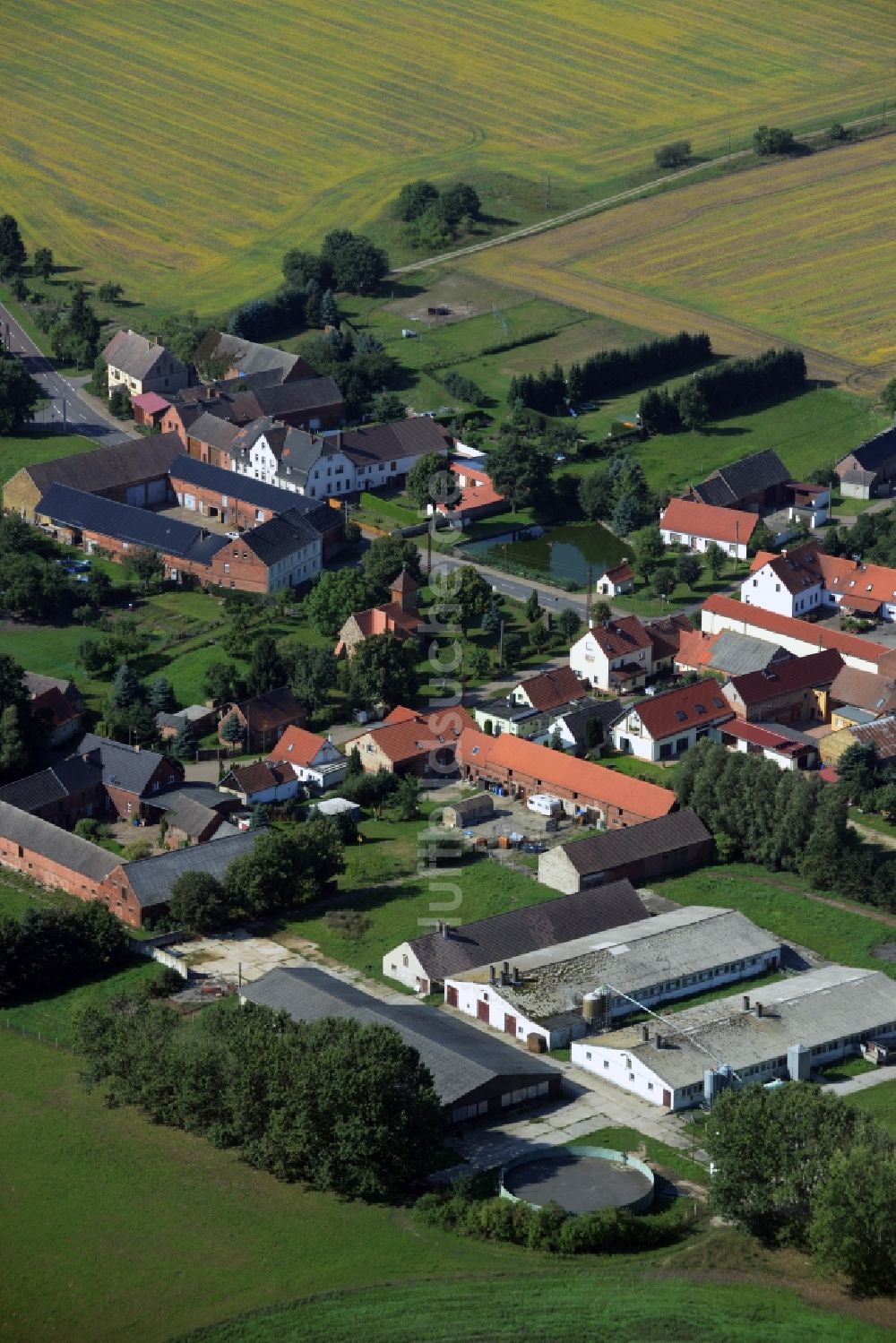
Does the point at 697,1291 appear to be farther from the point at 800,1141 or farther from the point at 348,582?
the point at 348,582

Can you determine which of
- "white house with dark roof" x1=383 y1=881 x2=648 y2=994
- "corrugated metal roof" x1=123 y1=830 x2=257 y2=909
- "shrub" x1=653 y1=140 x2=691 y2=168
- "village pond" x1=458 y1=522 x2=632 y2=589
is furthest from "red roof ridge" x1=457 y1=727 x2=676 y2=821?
"shrub" x1=653 y1=140 x2=691 y2=168

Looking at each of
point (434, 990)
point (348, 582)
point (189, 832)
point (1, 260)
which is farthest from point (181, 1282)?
point (1, 260)

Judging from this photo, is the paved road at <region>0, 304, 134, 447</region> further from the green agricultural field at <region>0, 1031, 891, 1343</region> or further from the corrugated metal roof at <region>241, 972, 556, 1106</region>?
the green agricultural field at <region>0, 1031, 891, 1343</region>

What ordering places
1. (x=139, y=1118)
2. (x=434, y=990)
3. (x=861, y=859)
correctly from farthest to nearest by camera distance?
(x=861, y=859), (x=434, y=990), (x=139, y=1118)

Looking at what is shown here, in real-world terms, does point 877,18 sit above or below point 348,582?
above

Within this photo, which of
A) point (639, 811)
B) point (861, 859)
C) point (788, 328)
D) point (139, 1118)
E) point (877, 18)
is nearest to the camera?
point (139, 1118)
